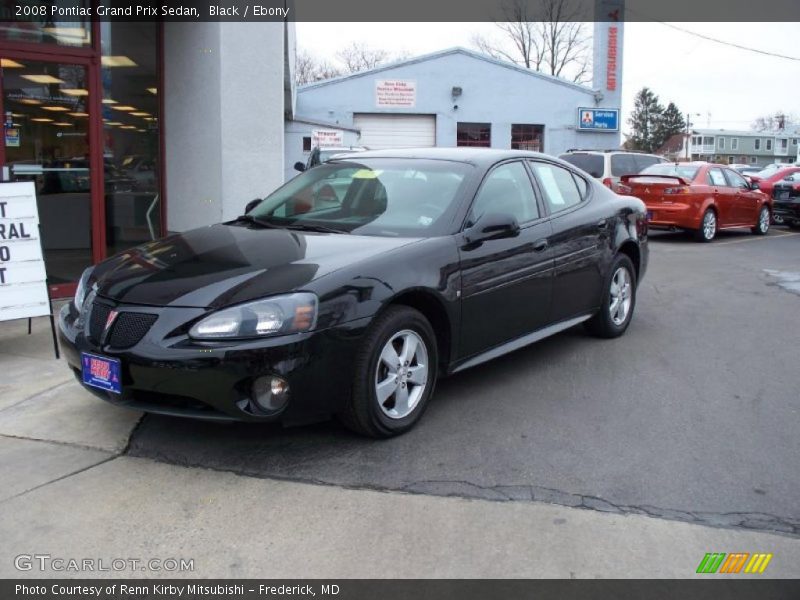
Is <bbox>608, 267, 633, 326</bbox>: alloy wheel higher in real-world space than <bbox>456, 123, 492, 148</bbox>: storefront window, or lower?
lower

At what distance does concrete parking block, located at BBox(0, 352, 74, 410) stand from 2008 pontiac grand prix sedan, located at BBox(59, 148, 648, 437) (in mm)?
789

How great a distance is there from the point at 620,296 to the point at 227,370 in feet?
13.2

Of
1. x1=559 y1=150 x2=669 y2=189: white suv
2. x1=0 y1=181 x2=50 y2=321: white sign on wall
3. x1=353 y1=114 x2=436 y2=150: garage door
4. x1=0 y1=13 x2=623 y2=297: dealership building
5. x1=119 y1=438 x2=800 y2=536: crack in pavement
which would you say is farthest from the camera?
x1=353 y1=114 x2=436 y2=150: garage door

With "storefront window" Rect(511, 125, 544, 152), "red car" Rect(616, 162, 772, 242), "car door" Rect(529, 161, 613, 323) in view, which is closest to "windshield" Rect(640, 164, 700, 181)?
"red car" Rect(616, 162, 772, 242)

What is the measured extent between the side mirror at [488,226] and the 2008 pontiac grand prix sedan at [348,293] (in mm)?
12

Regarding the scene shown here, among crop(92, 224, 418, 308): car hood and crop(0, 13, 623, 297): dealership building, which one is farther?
crop(0, 13, 623, 297): dealership building

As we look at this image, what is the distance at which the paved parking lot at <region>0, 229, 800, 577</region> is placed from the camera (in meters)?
3.12

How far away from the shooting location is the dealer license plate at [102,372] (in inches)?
150

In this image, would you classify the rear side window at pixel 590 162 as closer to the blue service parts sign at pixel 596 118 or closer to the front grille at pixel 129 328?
the blue service parts sign at pixel 596 118

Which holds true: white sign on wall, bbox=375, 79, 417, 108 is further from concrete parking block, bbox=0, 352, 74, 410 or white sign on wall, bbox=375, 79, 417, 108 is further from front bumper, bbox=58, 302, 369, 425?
front bumper, bbox=58, 302, 369, 425

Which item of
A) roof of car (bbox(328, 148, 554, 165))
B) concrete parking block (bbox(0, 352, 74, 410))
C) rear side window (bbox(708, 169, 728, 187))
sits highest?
rear side window (bbox(708, 169, 728, 187))

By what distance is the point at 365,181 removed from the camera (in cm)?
525
